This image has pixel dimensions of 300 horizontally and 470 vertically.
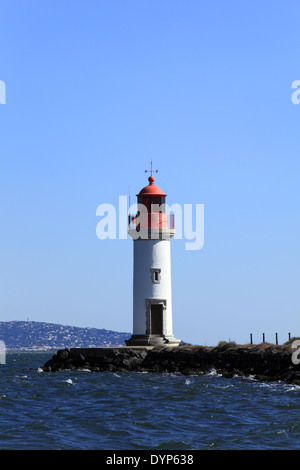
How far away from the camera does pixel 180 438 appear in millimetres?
19781

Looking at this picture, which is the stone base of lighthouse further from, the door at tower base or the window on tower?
the window on tower

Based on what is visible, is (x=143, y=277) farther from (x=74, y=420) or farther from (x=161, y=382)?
(x=74, y=420)

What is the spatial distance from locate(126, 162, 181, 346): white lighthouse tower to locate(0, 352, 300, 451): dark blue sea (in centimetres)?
757

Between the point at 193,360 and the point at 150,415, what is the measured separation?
56.8 feet

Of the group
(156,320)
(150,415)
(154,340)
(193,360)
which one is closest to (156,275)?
(156,320)

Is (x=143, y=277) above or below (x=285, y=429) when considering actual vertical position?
above

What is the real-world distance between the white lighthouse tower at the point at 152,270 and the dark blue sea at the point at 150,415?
24.9 feet

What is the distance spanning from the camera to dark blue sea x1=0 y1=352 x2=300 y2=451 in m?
19.3

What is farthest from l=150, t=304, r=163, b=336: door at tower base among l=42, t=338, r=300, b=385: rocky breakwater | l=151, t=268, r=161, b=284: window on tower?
l=42, t=338, r=300, b=385: rocky breakwater

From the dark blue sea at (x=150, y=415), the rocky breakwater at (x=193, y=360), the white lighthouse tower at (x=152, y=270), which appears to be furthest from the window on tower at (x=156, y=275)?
the dark blue sea at (x=150, y=415)

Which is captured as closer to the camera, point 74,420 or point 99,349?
point 74,420
